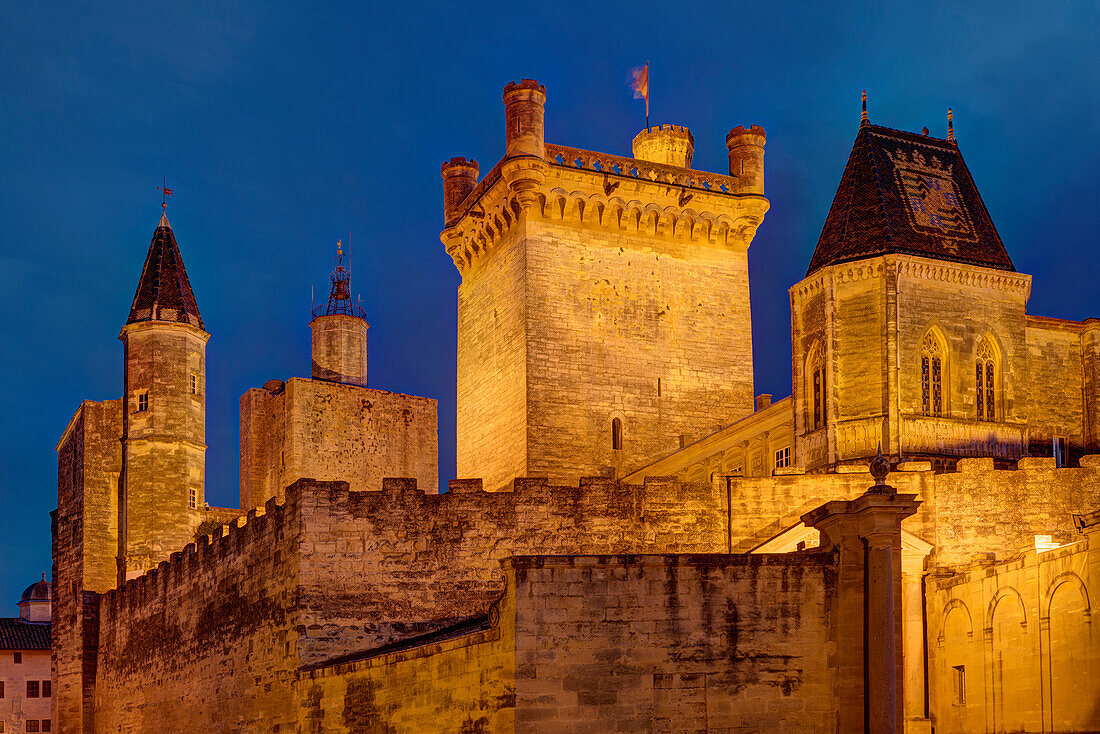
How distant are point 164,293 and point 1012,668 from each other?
90.7 ft

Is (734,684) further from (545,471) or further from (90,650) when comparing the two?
(90,650)

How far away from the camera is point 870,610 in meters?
21.6

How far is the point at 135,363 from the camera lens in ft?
140

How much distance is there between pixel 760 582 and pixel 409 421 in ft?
77.8

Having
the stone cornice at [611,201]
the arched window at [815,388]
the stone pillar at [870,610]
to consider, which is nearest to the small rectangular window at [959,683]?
the stone pillar at [870,610]

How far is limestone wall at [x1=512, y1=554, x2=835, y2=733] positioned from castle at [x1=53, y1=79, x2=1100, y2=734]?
0.04 metres

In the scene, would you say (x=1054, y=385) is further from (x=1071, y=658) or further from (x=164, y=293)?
(x=164, y=293)

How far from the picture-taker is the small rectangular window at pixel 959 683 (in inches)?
993

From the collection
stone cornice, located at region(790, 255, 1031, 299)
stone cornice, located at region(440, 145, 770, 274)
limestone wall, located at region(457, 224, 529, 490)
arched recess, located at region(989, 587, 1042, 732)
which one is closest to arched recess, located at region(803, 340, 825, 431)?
stone cornice, located at region(790, 255, 1031, 299)

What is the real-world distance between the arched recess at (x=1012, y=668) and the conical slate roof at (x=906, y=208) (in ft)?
36.3

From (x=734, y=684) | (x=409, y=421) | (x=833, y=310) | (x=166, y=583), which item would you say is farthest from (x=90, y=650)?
(x=734, y=684)

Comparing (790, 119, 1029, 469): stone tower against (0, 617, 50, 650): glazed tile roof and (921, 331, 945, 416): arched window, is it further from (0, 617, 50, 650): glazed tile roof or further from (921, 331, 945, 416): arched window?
(0, 617, 50, 650): glazed tile roof

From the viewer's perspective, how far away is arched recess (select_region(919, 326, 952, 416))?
32906mm

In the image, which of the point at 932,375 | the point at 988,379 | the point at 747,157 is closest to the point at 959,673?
the point at 932,375
